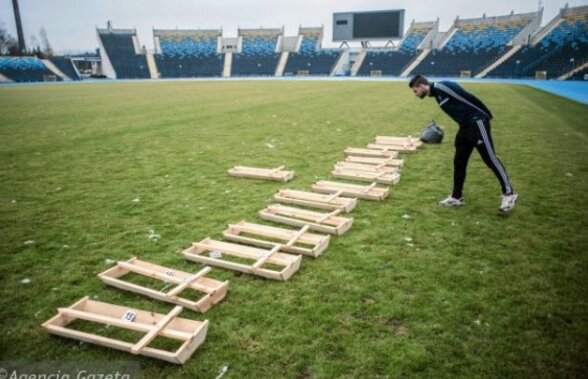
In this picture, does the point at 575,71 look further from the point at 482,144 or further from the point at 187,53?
the point at 187,53

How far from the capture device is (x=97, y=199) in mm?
6680

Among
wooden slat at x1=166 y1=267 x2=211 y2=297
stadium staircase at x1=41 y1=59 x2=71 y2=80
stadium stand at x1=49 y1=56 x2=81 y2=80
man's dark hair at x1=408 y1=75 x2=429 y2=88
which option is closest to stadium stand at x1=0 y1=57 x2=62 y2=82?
stadium staircase at x1=41 y1=59 x2=71 y2=80

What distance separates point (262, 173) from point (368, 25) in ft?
203

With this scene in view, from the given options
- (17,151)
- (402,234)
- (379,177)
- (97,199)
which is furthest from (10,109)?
(402,234)

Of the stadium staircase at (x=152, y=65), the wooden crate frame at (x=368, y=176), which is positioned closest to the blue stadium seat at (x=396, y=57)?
the stadium staircase at (x=152, y=65)

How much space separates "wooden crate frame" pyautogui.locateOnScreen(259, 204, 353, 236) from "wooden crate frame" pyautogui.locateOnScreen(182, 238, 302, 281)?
851mm

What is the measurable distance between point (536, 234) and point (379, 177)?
9.47ft

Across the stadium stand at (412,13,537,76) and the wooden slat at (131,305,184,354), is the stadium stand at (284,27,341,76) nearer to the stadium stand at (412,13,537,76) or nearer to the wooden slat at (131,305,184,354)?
the stadium stand at (412,13,537,76)

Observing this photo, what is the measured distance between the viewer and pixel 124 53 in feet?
236

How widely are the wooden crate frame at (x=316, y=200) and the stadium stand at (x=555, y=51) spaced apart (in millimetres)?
46741

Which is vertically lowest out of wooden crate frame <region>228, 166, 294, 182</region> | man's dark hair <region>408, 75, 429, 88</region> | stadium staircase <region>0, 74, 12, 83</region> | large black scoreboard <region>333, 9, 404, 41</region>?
wooden crate frame <region>228, 166, 294, 182</region>

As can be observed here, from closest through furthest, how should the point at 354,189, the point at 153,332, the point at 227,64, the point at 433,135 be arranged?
the point at 153,332
the point at 354,189
the point at 433,135
the point at 227,64

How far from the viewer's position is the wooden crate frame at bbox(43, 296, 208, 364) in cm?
299

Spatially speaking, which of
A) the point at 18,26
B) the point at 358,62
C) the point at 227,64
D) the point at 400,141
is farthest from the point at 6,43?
the point at 400,141
